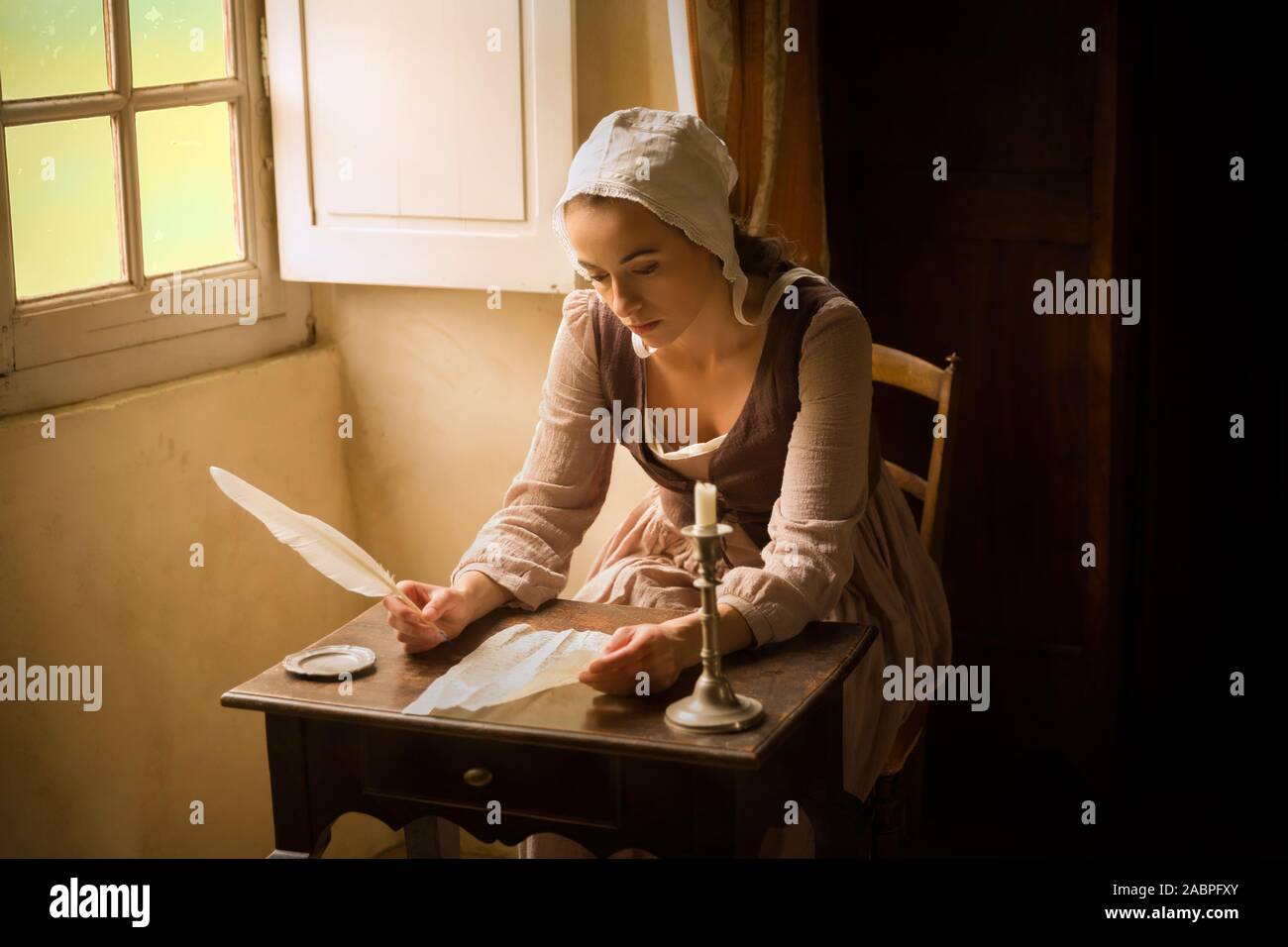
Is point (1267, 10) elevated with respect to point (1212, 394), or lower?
elevated

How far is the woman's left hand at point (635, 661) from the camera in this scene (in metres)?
1.88

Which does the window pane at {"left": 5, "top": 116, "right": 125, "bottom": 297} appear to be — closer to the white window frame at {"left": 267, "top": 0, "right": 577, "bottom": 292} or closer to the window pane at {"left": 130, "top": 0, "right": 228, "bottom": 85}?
the window pane at {"left": 130, "top": 0, "right": 228, "bottom": 85}

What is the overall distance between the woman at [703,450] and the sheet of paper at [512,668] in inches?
2.5

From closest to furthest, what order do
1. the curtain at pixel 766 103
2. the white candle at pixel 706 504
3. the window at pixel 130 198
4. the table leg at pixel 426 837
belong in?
1. the white candle at pixel 706 504
2. the table leg at pixel 426 837
3. the window at pixel 130 198
4. the curtain at pixel 766 103

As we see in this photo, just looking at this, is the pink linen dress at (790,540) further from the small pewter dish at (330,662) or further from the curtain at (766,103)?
the curtain at (766,103)

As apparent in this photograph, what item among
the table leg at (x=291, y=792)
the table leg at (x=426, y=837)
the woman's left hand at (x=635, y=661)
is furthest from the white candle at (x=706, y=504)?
the table leg at (x=426, y=837)

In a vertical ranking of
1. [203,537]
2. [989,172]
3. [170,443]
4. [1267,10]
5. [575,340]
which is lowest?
[203,537]

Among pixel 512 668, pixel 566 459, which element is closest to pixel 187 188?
pixel 566 459

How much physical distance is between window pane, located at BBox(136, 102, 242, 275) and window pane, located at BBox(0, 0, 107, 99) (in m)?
0.15

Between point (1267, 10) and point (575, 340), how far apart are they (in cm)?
159

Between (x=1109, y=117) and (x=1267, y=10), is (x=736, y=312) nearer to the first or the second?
(x=1109, y=117)

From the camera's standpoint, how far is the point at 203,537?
3.04 meters
